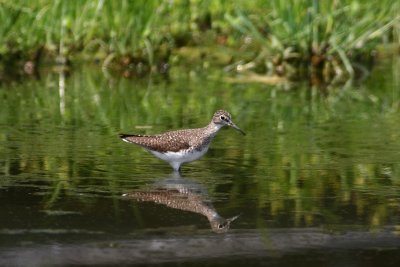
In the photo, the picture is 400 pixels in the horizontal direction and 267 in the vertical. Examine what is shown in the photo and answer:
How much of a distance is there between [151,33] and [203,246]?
1140cm

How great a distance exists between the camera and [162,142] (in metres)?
10.6

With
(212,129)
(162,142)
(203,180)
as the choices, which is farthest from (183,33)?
(203,180)

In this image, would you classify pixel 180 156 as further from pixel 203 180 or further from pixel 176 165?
pixel 203 180

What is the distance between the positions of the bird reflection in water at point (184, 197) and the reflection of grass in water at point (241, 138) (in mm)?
225

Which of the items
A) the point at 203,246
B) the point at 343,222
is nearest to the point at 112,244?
the point at 203,246

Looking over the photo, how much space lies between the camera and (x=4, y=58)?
→ 18.9 m

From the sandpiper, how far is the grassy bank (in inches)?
275

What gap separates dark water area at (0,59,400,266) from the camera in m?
7.70

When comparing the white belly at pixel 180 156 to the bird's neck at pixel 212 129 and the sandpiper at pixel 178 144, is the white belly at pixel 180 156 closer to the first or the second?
the sandpiper at pixel 178 144

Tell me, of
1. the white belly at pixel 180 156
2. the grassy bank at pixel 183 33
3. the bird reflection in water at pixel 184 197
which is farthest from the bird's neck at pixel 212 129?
the grassy bank at pixel 183 33

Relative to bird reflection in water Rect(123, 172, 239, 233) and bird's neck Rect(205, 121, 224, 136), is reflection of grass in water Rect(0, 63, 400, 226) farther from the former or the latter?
bird's neck Rect(205, 121, 224, 136)

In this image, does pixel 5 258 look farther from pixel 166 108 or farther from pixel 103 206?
pixel 166 108

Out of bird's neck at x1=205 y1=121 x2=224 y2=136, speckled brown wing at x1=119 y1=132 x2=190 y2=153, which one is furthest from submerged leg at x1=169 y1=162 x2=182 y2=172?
bird's neck at x1=205 y1=121 x2=224 y2=136

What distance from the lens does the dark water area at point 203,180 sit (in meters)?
7.70
